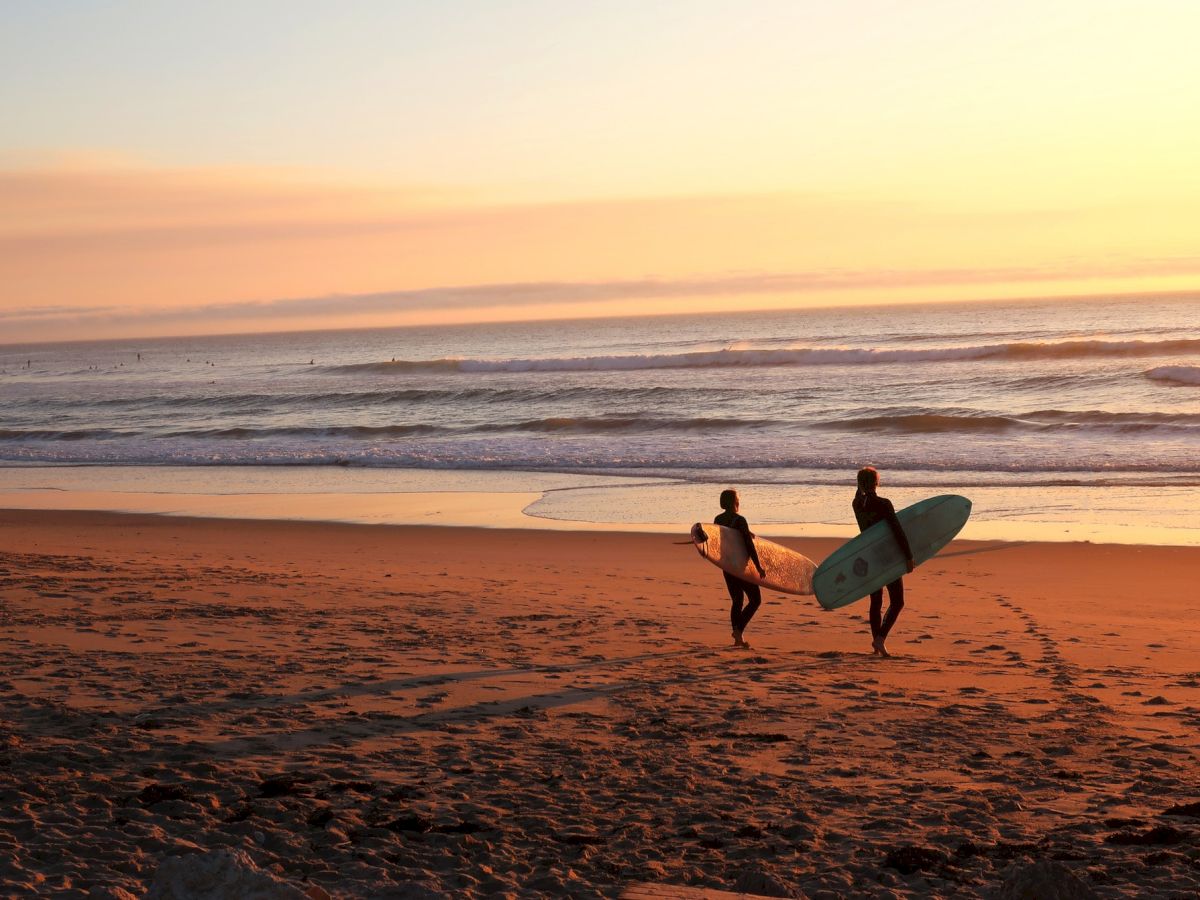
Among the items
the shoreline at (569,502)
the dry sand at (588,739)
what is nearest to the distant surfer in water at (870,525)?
the dry sand at (588,739)

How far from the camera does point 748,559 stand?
904 centimetres

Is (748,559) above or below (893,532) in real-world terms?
below

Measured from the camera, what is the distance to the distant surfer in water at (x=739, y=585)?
887cm

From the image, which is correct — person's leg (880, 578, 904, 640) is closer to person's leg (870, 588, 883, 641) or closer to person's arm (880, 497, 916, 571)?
person's leg (870, 588, 883, 641)

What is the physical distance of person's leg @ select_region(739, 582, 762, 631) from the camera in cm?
888

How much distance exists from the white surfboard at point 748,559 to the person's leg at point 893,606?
98 centimetres

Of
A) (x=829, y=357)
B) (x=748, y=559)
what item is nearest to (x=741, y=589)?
(x=748, y=559)

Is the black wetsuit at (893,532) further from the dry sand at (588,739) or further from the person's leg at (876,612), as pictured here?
the dry sand at (588,739)

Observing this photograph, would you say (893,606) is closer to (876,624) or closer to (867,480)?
(876,624)

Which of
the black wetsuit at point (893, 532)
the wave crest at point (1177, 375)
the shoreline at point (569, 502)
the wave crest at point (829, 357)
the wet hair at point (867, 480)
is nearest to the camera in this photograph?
the black wetsuit at point (893, 532)

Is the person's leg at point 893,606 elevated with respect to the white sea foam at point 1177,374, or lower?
lower

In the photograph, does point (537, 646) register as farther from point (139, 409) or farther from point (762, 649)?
point (139, 409)

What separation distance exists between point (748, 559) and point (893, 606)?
1.16 meters

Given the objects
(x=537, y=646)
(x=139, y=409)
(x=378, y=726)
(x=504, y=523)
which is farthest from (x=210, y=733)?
(x=139, y=409)
